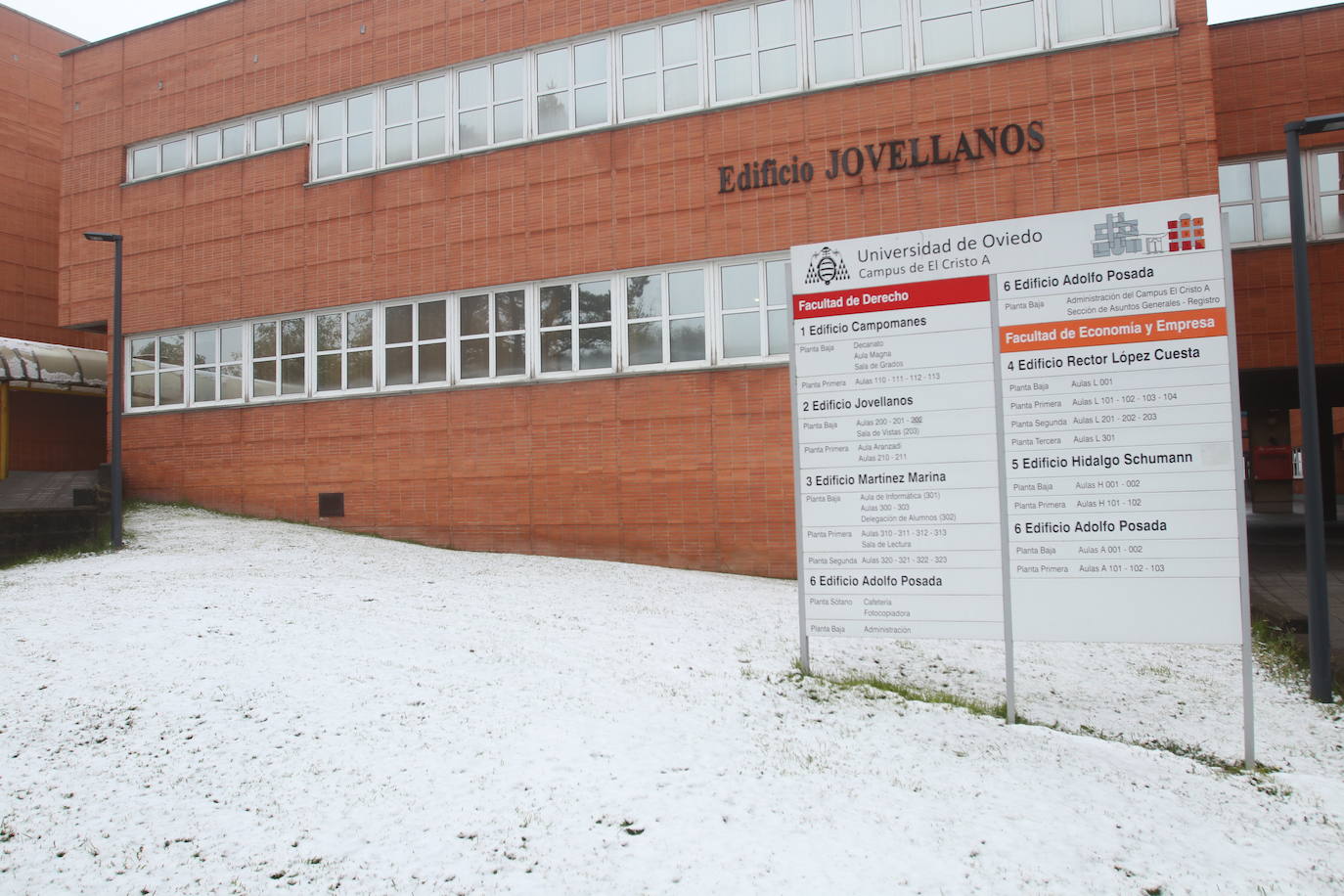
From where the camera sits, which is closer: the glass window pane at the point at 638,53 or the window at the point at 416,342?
the glass window pane at the point at 638,53

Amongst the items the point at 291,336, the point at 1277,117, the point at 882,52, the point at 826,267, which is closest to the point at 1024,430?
the point at 826,267

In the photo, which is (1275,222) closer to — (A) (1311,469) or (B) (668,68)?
(A) (1311,469)

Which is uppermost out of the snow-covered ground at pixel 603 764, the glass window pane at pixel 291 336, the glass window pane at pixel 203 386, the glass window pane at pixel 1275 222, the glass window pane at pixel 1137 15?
the glass window pane at pixel 1137 15

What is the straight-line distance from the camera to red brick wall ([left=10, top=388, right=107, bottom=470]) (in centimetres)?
2319

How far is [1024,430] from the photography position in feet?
21.9

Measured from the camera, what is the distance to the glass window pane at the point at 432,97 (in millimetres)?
17016

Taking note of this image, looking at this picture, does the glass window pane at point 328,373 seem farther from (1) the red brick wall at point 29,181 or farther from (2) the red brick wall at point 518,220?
(1) the red brick wall at point 29,181

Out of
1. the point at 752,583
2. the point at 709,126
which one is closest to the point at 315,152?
the point at 709,126

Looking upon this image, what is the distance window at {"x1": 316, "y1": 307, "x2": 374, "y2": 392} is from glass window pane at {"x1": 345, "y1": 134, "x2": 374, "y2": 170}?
9.25 feet

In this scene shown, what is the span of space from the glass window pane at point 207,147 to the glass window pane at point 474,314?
24.0 feet

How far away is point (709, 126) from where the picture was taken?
14852 millimetres

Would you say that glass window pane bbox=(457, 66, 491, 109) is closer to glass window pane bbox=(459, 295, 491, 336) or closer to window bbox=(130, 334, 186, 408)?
glass window pane bbox=(459, 295, 491, 336)

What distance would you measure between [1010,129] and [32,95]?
88.4 ft

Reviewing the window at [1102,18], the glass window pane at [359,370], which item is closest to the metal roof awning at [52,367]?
the glass window pane at [359,370]
